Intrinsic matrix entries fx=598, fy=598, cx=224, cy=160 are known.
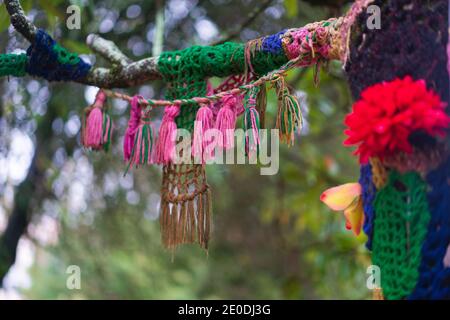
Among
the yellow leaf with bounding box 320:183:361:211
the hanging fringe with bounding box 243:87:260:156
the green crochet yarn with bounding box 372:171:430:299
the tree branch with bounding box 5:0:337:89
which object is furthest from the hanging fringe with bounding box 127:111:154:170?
the green crochet yarn with bounding box 372:171:430:299

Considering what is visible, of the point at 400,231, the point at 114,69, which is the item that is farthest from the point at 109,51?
the point at 400,231

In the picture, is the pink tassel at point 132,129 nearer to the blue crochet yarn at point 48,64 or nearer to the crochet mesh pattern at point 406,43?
the blue crochet yarn at point 48,64

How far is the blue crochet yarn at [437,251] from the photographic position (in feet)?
2.78

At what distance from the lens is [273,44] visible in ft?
3.55

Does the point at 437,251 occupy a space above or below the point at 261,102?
below

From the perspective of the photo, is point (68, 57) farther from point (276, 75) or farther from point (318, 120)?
point (318, 120)

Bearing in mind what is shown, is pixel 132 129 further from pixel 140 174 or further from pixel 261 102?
pixel 140 174

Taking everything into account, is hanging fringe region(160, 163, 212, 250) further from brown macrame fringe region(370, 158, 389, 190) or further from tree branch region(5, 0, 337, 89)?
brown macrame fringe region(370, 158, 389, 190)

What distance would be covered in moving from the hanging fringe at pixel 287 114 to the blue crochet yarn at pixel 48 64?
0.44m

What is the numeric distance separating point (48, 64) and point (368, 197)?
0.69 metres

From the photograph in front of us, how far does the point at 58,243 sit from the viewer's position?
8.70 ft

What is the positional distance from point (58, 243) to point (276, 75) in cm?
187

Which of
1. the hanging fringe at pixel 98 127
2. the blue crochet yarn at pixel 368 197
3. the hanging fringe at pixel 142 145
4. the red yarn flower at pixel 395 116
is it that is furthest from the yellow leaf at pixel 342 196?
the hanging fringe at pixel 98 127
